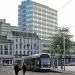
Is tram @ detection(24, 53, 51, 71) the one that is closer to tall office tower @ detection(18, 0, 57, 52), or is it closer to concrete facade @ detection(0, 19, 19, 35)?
tall office tower @ detection(18, 0, 57, 52)

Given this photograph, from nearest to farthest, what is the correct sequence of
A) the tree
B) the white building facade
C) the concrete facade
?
the tree, the white building facade, the concrete facade

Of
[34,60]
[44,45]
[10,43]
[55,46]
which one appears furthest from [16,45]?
[34,60]

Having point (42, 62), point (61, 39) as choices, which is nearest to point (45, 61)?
point (42, 62)

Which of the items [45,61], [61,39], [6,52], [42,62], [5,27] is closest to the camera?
[42,62]

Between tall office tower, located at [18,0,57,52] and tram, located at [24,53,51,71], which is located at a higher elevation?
tall office tower, located at [18,0,57,52]

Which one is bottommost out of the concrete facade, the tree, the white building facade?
the white building facade

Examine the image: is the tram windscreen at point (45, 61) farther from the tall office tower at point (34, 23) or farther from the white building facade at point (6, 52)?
the tall office tower at point (34, 23)

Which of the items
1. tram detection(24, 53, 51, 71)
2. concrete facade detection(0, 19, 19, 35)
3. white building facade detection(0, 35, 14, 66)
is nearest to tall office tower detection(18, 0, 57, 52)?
concrete facade detection(0, 19, 19, 35)

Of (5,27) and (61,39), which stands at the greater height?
(5,27)

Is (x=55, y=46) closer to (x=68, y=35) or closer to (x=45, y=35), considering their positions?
(x=68, y=35)

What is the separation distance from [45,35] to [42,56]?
5160 inches


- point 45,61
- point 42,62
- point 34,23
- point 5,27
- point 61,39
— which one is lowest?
point 42,62

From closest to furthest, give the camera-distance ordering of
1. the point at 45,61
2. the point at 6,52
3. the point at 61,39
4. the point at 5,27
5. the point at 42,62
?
the point at 42,62 < the point at 45,61 < the point at 61,39 < the point at 6,52 < the point at 5,27

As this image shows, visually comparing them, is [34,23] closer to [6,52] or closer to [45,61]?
[6,52]
